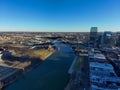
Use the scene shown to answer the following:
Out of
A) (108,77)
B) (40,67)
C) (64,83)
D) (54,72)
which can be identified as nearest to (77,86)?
(64,83)

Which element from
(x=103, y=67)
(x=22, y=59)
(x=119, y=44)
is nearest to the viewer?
(x=103, y=67)

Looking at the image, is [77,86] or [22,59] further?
[22,59]

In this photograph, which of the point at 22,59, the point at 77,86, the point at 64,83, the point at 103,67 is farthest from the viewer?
the point at 22,59

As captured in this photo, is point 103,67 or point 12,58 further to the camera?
point 12,58

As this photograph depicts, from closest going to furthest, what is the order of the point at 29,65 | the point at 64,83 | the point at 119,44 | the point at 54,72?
the point at 64,83 → the point at 54,72 → the point at 29,65 → the point at 119,44

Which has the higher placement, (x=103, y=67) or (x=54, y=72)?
(x=103, y=67)

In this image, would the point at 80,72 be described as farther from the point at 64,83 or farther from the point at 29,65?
the point at 29,65

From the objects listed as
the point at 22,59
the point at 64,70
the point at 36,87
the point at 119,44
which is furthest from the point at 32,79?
the point at 119,44

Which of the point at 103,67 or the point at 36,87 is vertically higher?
the point at 103,67

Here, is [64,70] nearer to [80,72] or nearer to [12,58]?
[80,72]
